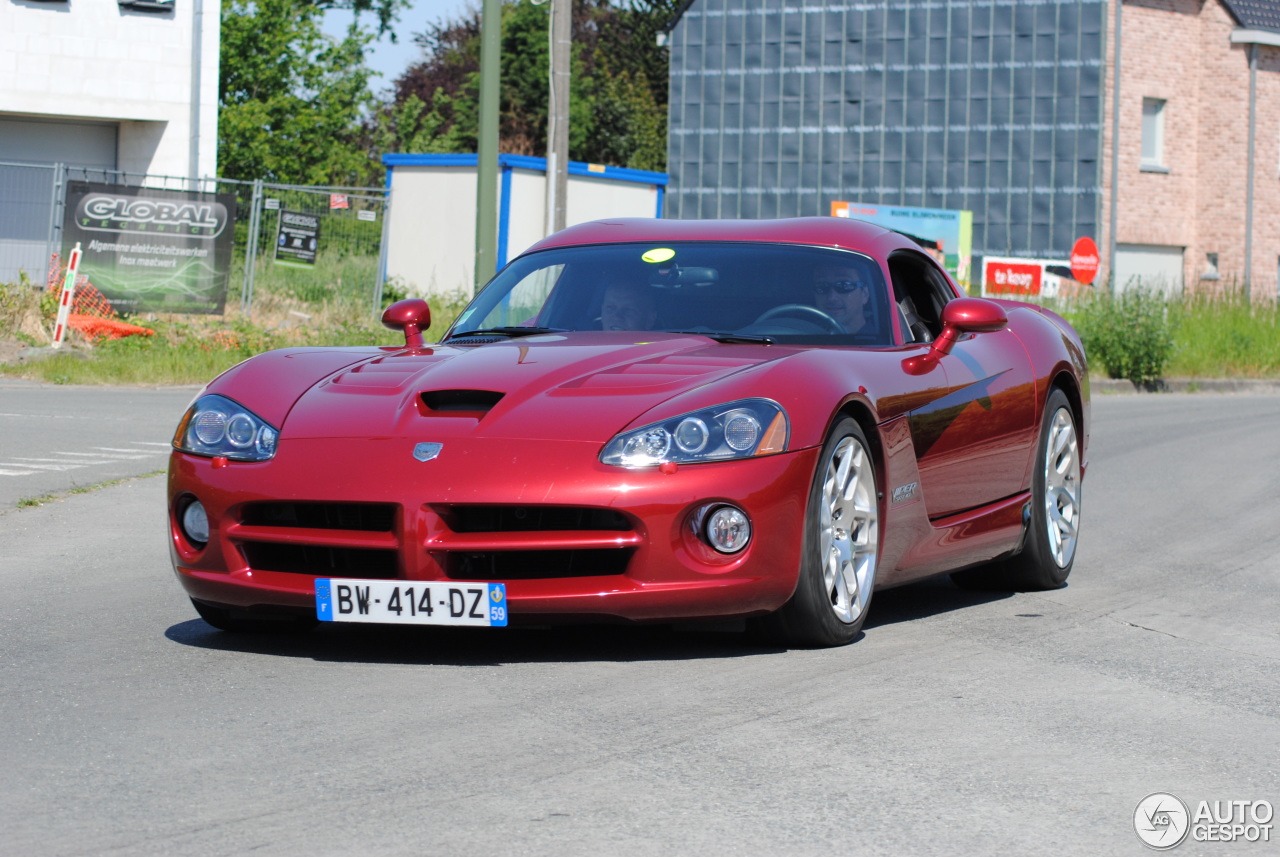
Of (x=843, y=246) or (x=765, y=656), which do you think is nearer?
(x=765, y=656)

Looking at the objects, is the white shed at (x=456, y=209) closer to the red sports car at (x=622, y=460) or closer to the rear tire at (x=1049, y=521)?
the rear tire at (x=1049, y=521)

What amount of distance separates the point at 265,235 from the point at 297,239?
0.60 metres

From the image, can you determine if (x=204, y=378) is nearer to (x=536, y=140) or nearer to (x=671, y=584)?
(x=671, y=584)

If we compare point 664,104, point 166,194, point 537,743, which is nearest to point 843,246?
point 537,743

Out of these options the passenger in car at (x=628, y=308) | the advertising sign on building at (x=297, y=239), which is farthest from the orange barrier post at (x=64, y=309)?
the passenger in car at (x=628, y=308)

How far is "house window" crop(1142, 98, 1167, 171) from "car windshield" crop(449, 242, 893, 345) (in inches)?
1510

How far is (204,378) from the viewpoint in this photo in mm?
20188

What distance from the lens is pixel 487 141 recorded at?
1861 centimetres

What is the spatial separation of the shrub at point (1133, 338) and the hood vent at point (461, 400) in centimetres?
2172

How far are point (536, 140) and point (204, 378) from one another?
36866 mm

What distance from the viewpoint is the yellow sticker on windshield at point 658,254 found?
6859 millimetres

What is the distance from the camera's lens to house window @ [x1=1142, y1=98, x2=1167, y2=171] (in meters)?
43.1

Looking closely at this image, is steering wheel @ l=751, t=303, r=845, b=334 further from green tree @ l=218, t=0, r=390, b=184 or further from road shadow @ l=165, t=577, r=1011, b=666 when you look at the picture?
green tree @ l=218, t=0, r=390, b=184
